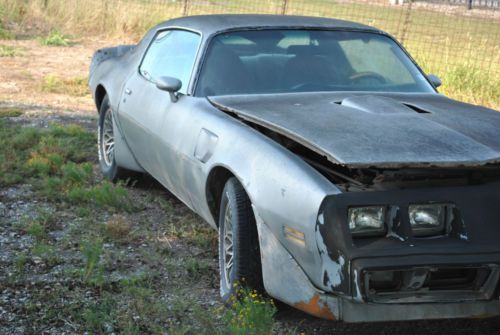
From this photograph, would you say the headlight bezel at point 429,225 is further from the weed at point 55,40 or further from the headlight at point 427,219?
the weed at point 55,40

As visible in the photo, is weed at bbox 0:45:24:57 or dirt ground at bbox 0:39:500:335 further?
weed at bbox 0:45:24:57

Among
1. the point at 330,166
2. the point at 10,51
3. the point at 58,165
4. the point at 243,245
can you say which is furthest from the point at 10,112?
the point at 330,166

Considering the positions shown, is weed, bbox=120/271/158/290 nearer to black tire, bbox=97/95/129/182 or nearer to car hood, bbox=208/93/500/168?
car hood, bbox=208/93/500/168

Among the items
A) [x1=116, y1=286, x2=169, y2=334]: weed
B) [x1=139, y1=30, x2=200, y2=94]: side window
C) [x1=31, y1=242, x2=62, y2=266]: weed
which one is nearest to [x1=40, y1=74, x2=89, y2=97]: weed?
[x1=139, y1=30, x2=200, y2=94]: side window

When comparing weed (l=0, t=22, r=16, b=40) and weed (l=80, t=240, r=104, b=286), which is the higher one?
weed (l=80, t=240, r=104, b=286)

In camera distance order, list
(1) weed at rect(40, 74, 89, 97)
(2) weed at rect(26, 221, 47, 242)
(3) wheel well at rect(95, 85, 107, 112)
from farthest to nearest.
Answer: (1) weed at rect(40, 74, 89, 97) < (3) wheel well at rect(95, 85, 107, 112) < (2) weed at rect(26, 221, 47, 242)

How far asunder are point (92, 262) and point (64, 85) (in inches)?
270

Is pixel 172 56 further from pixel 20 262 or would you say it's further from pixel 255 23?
pixel 20 262

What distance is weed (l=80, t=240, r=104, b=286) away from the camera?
4.55 metres

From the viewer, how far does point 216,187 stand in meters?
4.56

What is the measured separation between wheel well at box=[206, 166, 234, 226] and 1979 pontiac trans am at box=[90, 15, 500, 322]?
0.01m

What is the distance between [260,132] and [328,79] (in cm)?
103

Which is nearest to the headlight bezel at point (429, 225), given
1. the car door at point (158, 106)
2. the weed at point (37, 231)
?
the car door at point (158, 106)

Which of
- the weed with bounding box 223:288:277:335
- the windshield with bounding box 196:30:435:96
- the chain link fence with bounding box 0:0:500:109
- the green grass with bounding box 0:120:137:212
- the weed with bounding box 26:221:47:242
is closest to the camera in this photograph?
the weed with bounding box 223:288:277:335
